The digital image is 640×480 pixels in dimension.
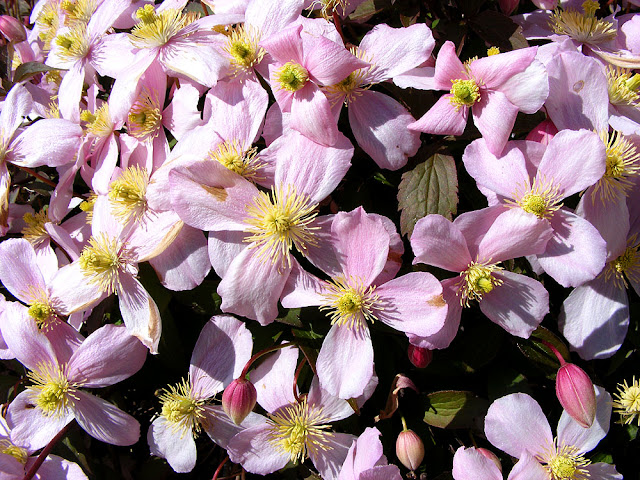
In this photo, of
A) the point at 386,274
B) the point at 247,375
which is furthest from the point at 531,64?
the point at 247,375

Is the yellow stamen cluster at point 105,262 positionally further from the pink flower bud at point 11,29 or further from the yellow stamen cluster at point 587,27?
the yellow stamen cluster at point 587,27

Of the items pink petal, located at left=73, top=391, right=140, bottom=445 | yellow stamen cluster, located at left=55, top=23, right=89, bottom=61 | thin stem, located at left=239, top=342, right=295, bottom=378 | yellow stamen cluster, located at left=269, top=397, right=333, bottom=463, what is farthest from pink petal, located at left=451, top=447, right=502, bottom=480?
yellow stamen cluster, located at left=55, top=23, right=89, bottom=61

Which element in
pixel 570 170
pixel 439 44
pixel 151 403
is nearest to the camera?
pixel 570 170

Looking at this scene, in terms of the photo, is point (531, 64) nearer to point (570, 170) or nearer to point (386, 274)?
→ point (570, 170)

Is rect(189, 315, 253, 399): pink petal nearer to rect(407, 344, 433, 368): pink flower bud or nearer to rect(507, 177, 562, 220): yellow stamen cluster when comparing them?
rect(407, 344, 433, 368): pink flower bud

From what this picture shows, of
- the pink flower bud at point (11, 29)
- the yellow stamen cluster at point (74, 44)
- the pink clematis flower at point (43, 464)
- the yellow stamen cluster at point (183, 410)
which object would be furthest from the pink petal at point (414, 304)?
the pink flower bud at point (11, 29)

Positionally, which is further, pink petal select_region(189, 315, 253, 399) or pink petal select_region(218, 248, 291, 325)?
pink petal select_region(189, 315, 253, 399)
